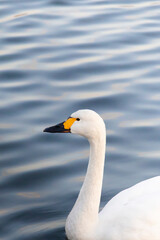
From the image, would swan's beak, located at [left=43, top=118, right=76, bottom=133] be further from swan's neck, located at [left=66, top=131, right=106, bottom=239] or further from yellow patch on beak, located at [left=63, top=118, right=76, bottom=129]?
swan's neck, located at [left=66, top=131, right=106, bottom=239]

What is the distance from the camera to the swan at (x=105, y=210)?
535cm

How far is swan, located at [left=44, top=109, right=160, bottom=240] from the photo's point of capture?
5.35 meters

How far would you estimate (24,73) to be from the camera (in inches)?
396

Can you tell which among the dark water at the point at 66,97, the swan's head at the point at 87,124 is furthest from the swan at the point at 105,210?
the dark water at the point at 66,97

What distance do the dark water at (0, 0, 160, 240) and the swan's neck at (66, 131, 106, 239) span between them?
0.33 metres

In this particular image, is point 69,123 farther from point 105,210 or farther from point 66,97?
point 66,97

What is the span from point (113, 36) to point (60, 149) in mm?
4581

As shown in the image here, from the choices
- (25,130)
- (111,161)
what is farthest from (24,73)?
(111,161)

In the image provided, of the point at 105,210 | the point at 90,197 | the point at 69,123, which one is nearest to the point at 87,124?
the point at 69,123

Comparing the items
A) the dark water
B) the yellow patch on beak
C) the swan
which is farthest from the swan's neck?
the dark water

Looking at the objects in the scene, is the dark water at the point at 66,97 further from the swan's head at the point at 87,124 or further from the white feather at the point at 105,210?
the swan's head at the point at 87,124

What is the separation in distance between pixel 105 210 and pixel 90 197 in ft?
0.54

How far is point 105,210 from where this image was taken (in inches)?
221

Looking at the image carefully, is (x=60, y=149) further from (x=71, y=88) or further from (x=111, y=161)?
(x=71, y=88)
